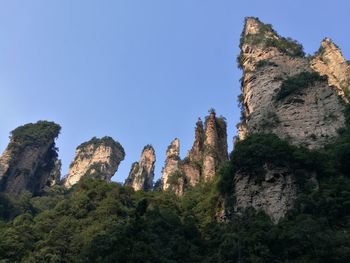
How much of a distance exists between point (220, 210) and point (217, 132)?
25495mm

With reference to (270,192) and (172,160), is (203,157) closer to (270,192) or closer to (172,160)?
(172,160)

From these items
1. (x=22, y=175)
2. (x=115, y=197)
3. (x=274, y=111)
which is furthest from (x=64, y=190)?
(x=274, y=111)

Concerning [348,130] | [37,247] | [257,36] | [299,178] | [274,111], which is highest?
[257,36]

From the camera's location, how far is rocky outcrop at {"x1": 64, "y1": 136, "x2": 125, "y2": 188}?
9121cm

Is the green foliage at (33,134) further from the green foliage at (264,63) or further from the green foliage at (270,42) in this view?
the green foliage at (264,63)

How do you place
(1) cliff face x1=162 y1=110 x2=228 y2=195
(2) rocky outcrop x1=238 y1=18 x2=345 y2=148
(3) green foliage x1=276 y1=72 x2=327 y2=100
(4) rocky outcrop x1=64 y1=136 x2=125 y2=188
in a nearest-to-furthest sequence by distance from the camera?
(2) rocky outcrop x1=238 y1=18 x2=345 y2=148 < (3) green foliage x1=276 y1=72 x2=327 y2=100 < (1) cliff face x1=162 y1=110 x2=228 y2=195 < (4) rocky outcrop x1=64 y1=136 x2=125 y2=188

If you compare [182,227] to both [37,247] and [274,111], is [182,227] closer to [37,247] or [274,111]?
[37,247]

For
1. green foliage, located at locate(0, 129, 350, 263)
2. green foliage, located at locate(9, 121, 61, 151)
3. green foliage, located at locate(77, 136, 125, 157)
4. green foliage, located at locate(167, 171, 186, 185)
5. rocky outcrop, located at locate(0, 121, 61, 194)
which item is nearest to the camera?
green foliage, located at locate(0, 129, 350, 263)

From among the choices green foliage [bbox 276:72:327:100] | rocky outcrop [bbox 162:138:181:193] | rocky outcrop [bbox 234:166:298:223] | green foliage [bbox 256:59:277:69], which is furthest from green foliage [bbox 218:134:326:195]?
rocky outcrop [bbox 162:138:181:193]

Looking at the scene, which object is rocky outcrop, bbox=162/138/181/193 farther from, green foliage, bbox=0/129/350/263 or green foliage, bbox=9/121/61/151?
green foliage, bbox=0/129/350/263

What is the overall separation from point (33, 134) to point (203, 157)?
25.7m

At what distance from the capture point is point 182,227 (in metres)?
35.5

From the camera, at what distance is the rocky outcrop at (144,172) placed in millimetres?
85688

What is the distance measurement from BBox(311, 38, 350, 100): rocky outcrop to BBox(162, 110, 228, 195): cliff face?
13927mm
